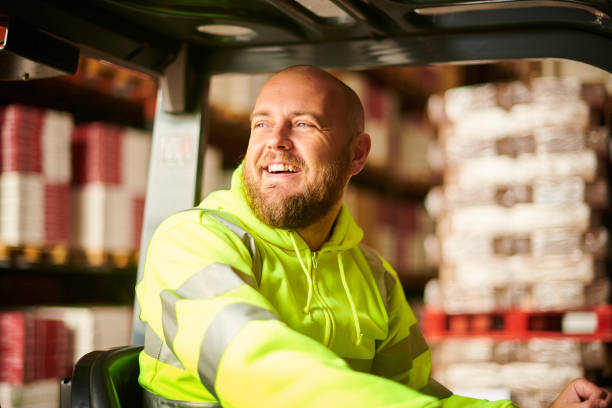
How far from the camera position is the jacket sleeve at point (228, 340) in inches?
39.5

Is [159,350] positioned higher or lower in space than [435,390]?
higher

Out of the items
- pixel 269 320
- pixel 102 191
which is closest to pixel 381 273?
pixel 269 320

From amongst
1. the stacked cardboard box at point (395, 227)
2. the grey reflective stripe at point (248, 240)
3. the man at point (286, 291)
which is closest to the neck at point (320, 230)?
the man at point (286, 291)

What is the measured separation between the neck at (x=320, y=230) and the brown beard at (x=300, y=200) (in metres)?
0.03

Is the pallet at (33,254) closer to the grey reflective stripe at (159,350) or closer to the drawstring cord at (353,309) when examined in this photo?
the grey reflective stripe at (159,350)

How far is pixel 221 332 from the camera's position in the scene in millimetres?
1091

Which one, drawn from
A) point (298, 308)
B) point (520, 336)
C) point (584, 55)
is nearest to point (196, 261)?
point (298, 308)

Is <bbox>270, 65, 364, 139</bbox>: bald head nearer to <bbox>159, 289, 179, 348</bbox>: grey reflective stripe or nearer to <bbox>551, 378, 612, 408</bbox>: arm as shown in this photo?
<bbox>159, 289, 179, 348</bbox>: grey reflective stripe

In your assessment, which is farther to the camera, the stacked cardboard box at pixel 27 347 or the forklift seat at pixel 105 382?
the stacked cardboard box at pixel 27 347

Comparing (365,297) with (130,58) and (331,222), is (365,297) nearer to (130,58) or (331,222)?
→ (331,222)

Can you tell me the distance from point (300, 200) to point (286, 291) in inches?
8.6

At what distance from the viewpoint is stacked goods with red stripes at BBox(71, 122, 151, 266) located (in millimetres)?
3238

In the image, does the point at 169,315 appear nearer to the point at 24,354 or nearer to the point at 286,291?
the point at 286,291

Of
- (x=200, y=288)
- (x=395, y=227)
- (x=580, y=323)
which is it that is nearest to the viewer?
(x=200, y=288)
